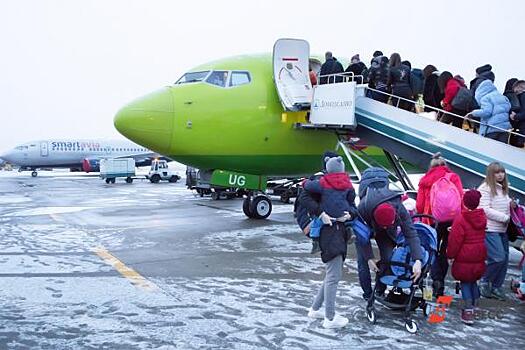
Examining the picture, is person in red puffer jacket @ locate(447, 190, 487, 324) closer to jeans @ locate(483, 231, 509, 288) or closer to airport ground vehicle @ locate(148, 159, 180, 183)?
jeans @ locate(483, 231, 509, 288)

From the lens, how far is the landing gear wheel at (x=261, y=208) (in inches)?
556

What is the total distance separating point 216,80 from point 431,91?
493cm

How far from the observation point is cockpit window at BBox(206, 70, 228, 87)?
12.4 meters

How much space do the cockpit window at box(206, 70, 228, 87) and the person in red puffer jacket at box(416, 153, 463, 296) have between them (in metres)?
6.56

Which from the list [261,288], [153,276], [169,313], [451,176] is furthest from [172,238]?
[451,176]

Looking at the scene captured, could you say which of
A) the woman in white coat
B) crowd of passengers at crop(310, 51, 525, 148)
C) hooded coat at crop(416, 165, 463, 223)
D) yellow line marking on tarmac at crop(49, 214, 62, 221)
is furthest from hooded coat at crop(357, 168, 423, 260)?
yellow line marking on tarmac at crop(49, 214, 62, 221)

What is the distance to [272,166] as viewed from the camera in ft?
42.3

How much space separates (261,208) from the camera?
14188 mm

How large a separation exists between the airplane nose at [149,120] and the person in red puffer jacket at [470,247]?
24.4 ft

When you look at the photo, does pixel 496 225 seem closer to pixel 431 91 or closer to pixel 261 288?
pixel 261 288

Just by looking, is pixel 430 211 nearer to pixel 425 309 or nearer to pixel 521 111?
pixel 425 309

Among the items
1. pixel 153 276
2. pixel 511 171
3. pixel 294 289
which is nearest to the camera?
Answer: pixel 294 289

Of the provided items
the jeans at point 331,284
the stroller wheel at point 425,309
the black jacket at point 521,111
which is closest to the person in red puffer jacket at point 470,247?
the stroller wheel at point 425,309

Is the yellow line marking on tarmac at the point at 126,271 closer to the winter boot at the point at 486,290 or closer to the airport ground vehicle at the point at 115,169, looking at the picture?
the winter boot at the point at 486,290
